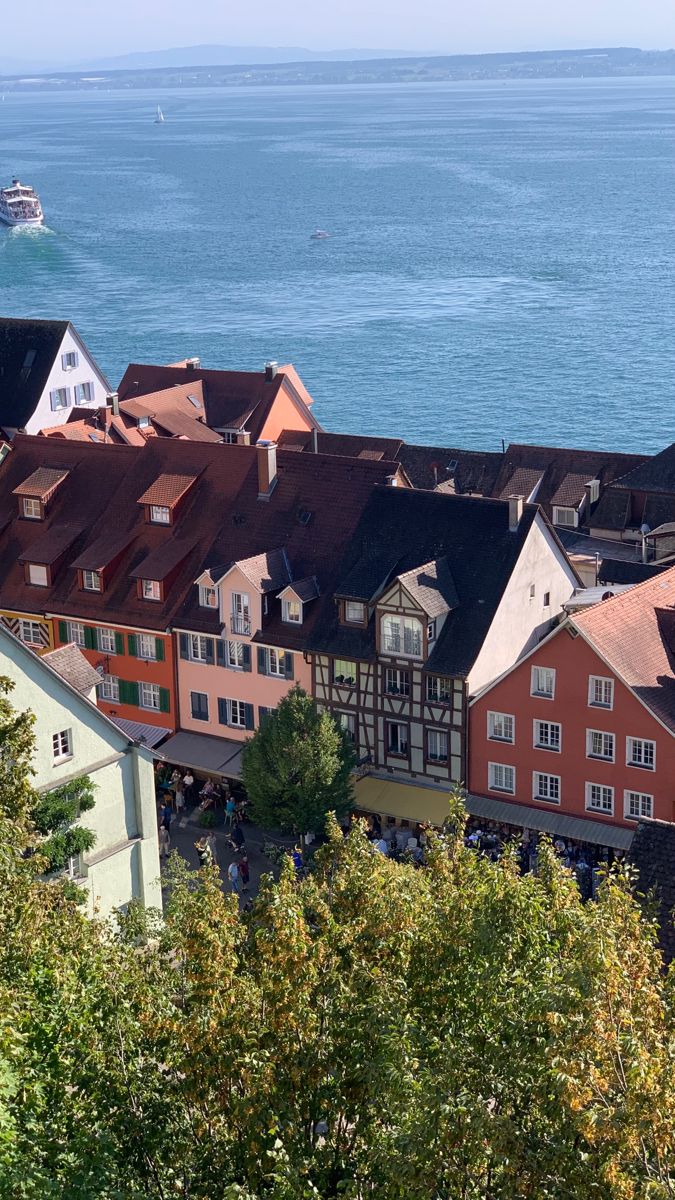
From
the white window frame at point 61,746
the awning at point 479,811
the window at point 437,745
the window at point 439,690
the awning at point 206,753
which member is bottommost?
the awning at point 479,811

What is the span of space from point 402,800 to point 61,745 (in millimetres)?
14107

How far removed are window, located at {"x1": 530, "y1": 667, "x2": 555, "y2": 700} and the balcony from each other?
36.7 ft

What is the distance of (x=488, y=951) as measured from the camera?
882 inches

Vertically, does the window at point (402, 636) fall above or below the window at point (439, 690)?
above

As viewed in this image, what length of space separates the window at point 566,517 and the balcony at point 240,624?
23.9 m

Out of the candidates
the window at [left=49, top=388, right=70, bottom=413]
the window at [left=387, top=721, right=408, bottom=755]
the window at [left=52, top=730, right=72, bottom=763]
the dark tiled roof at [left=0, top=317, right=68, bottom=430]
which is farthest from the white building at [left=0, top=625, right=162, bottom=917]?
the window at [left=49, top=388, right=70, bottom=413]

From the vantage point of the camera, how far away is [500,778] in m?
52.9

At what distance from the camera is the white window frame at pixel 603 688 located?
49.8m

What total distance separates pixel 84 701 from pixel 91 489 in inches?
947

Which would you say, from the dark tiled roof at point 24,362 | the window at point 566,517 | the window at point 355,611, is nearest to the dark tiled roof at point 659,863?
the window at point 355,611

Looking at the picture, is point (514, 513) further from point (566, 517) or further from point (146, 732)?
point (566, 517)

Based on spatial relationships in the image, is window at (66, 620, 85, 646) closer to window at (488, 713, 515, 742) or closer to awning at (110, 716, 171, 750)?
awning at (110, 716, 171, 750)

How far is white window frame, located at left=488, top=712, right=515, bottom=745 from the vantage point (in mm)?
52062

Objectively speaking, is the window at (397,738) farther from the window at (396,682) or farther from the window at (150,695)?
the window at (150,695)
